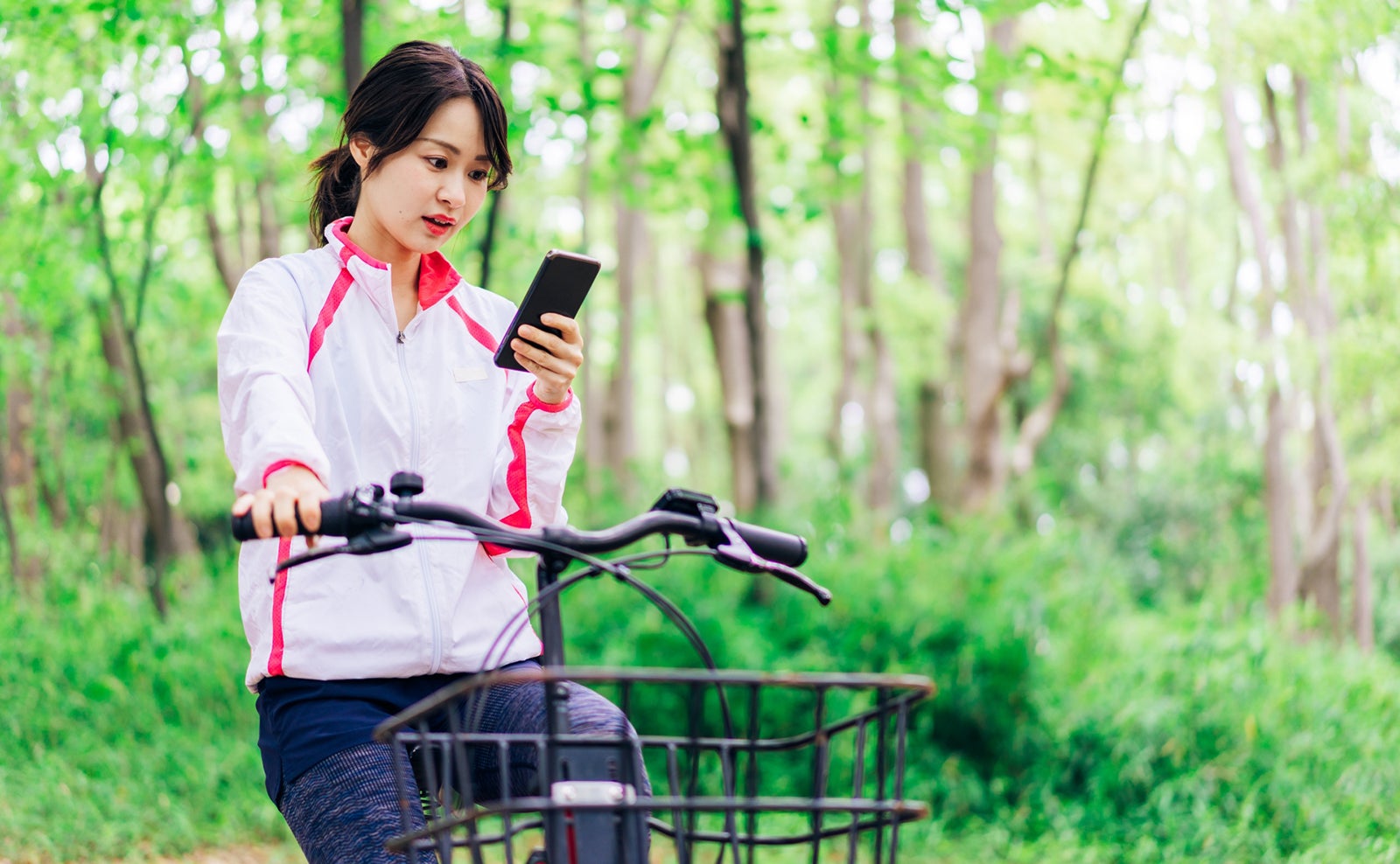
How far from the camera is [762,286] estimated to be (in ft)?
24.2

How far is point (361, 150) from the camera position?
7.09 ft

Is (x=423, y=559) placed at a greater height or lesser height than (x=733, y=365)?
lesser

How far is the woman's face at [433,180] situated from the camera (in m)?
2.06

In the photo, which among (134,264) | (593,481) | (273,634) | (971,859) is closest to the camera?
(273,634)

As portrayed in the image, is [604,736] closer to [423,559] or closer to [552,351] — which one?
[423,559]

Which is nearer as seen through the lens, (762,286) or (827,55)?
(827,55)

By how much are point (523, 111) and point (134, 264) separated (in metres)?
3.06

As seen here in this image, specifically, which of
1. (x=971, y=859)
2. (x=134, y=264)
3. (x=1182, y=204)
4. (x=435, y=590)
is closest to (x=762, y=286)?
(x=971, y=859)

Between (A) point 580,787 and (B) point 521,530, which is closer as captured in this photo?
(A) point 580,787

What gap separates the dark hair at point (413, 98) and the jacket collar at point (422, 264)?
0.41 feet

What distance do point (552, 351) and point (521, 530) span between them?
1.35ft

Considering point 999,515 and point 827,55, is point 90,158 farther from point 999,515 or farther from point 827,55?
point 999,515

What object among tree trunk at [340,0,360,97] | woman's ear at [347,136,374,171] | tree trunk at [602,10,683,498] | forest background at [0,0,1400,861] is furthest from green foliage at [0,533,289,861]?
woman's ear at [347,136,374,171]

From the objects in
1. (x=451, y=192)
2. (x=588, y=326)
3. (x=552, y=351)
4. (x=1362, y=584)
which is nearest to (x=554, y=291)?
(x=552, y=351)
